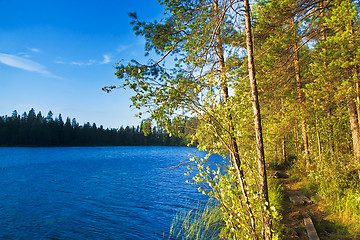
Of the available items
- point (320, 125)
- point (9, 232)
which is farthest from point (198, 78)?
point (9, 232)

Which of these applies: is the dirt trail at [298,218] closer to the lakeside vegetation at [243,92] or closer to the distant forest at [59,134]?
the lakeside vegetation at [243,92]

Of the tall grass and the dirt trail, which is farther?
the tall grass

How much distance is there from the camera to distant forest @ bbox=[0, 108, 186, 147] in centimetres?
7426

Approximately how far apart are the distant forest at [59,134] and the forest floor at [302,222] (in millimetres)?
51981

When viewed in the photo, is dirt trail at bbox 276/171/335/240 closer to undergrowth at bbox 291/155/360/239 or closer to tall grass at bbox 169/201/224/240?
undergrowth at bbox 291/155/360/239

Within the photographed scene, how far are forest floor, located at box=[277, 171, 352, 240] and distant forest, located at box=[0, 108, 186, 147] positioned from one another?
171ft

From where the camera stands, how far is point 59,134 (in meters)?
82.9

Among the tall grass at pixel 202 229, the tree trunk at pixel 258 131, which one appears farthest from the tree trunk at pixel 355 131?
the tree trunk at pixel 258 131

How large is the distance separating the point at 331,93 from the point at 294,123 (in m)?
4.36

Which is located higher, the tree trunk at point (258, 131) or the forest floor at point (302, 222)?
the tree trunk at point (258, 131)

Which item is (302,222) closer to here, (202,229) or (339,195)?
(339,195)

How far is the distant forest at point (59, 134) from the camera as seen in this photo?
7426 centimetres

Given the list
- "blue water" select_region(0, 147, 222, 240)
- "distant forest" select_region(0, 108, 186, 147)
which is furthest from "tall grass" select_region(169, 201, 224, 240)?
"distant forest" select_region(0, 108, 186, 147)

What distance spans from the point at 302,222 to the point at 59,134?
9085cm
